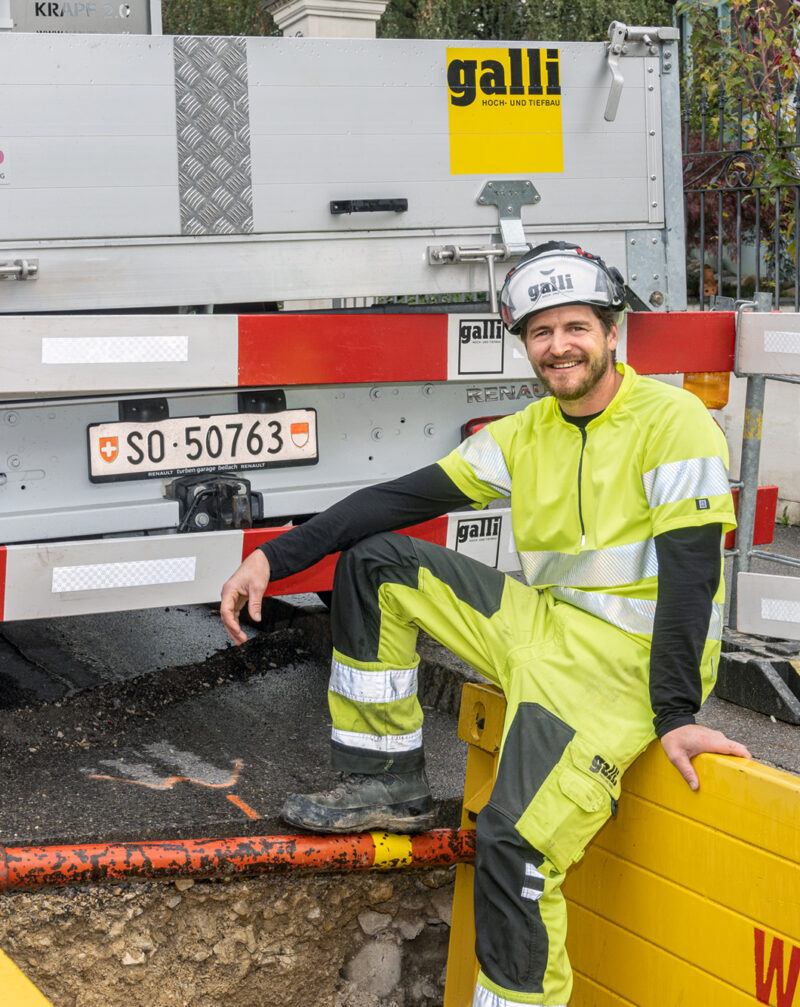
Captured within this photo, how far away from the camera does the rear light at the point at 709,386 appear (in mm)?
4613

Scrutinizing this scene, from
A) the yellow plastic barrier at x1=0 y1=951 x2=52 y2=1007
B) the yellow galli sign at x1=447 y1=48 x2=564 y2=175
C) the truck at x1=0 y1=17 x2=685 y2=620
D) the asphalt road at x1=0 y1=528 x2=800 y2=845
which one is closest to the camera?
the yellow plastic barrier at x1=0 y1=951 x2=52 y2=1007

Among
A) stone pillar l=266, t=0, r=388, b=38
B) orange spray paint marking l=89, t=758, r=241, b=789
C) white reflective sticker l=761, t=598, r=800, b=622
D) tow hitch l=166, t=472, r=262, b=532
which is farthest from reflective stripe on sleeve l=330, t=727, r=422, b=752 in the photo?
stone pillar l=266, t=0, r=388, b=38

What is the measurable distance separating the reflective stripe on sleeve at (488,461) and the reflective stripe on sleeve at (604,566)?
238mm

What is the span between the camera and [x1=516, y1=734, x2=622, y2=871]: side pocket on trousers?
2.63m

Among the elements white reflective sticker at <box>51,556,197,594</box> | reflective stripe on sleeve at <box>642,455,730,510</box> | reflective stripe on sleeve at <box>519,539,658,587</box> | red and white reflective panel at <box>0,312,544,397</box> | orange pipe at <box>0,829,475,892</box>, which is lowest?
orange pipe at <box>0,829,475,892</box>

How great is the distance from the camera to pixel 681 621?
265cm

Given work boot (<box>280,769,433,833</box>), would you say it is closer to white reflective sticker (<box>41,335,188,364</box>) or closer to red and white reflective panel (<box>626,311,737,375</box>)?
white reflective sticker (<box>41,335,188,364</box>)

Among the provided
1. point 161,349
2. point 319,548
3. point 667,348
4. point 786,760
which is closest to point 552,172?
point 667,348

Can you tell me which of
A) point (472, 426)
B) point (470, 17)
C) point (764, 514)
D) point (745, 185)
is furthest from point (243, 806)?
point (470, 17)

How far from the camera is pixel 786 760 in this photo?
399 centimetres

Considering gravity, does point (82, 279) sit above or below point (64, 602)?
above

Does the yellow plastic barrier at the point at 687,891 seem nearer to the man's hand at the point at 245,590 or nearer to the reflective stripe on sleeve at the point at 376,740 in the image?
the reflective stripe on sleeve at the point at 376,740

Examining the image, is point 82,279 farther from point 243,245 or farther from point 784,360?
point 784,360

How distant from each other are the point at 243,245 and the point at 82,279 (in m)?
0.51
